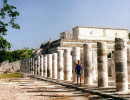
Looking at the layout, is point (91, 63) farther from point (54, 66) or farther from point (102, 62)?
point (54, 66)

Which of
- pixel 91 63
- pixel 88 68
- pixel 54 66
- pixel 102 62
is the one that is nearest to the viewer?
pixel 102 62

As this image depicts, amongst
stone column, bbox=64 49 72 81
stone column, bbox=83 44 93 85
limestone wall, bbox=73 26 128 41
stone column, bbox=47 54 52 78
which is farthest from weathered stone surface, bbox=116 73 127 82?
limestone wall, bbox=73 26 128 41

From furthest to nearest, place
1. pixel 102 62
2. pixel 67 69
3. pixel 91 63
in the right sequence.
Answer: pixel 67 69, pixel 91 63, pixel 102 62

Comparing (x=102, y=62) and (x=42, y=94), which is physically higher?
(x=102, y=62)

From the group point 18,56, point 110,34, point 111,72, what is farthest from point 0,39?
point 18,56

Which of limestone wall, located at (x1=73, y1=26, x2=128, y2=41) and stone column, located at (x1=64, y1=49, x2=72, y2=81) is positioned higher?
limestone wall, located at (x1=73, y1=26, x2=128, y2=41)

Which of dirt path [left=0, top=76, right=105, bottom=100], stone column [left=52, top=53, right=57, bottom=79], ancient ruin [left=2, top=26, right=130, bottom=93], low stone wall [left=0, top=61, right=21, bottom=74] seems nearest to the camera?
dirt path [left=0, top=76, right=105, bottom=100]

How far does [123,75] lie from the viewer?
10.8 metres

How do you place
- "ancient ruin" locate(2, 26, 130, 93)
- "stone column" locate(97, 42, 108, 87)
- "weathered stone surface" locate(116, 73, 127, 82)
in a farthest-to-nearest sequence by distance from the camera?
"stone column" locate(97, 42, 108, 87) → "ancient ruin" locate(2, 26, 130, 93) → "weathered stone surface" locate(116, 73, 127, 82)

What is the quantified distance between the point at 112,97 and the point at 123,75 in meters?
2.17

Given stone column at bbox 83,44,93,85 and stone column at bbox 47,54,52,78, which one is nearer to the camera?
stone column at bbox 83,44,93,85

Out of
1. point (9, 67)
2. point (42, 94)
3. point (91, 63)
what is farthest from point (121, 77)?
point (9, 67)

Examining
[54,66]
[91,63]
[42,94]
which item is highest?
[91,63]

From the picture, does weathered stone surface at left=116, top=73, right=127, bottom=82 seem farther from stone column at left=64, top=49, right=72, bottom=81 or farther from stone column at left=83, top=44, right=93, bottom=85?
stone column at left=64, top=49, right=72, bottom=81
